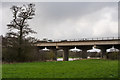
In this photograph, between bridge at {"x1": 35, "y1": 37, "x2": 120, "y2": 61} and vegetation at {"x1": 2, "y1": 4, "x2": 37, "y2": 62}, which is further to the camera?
bridge at {"x1": 35, "y1": 37, "x2": 120, "y2": 61}

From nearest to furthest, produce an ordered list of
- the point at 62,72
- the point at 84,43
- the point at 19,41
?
1. the point at 62,72
2. the point at 19,41
3. the point at 84,43

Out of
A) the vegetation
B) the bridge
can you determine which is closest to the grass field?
the vegetation

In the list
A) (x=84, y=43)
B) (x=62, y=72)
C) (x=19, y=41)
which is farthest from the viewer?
(x=84, y=43)

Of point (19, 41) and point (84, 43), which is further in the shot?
point (84, 43)

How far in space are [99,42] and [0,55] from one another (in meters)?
36.2

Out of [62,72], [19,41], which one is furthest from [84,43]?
[62,72]

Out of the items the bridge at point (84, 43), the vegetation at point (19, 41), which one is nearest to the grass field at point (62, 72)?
the vegetation at point (19, 41)

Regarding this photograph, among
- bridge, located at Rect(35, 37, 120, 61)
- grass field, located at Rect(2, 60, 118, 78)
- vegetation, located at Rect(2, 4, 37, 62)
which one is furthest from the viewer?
bridge, located at Rect(35, 37, 120, 61)

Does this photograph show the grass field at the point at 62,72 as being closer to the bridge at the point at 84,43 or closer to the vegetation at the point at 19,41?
the vegetation at the point at 19,41

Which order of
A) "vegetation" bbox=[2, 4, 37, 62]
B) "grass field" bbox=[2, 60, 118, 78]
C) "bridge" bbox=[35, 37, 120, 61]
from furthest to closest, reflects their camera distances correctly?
"bridge" bbox=[35, 37, 120, 61], "vegetation" bbox=[2, 4, 37, 62], "grass field" bbox=[2, 60, 118, 78]

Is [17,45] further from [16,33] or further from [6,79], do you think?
[6,79]

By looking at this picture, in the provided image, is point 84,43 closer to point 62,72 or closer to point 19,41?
point 19,41

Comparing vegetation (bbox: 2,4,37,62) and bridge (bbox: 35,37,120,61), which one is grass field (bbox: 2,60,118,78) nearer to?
vegetation (bbox: 2,4,37,62)

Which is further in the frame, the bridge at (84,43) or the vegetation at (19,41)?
the bridge at (84,43)
